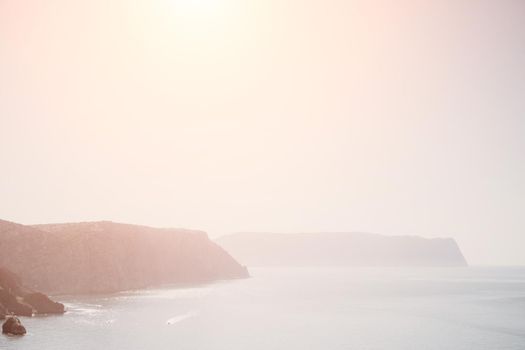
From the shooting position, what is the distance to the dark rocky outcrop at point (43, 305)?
3395 inches

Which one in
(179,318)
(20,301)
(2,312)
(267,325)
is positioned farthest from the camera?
(179,318)

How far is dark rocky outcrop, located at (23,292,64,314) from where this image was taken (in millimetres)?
86231

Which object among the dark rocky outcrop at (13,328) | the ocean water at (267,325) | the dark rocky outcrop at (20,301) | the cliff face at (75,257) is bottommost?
the ocean water at (267,325)

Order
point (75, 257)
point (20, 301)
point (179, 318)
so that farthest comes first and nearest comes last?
point (75, 257), point (179, 318), point (20, 301)

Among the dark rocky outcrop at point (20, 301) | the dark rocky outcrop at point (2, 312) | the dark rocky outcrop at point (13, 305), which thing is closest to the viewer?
the dark rocky outcrop at point (2, 312)

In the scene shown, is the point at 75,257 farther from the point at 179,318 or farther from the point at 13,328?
the point at 13,328

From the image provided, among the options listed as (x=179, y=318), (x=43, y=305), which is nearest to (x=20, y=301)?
(x=43, y=305)

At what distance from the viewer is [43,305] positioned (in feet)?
285

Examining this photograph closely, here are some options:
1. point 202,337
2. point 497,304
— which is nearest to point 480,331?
point 202,337

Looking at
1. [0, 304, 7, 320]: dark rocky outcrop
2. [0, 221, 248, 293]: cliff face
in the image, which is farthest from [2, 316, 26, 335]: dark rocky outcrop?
[0, 221, 248, 293]: cliff face

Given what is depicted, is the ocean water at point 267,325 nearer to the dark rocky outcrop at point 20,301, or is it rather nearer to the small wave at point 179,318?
the small wave at point 179,318

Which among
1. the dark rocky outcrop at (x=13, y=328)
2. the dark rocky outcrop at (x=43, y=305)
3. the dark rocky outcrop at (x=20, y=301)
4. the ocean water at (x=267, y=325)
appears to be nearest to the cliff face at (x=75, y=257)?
the ocean water at (x=267, y=325)

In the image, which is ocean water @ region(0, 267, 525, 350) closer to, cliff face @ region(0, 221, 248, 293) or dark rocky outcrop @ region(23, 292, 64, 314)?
dark rocky outcrop @ region(23, 292, 64, 314)

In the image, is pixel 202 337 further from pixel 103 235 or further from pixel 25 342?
pixel 103 235
